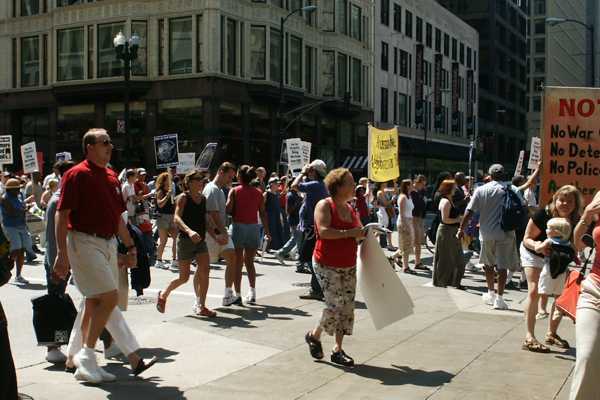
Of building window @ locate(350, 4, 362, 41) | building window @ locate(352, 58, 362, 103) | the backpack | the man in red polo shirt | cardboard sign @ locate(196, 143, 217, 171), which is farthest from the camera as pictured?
building window @ locate(352, 58, 362, 103)

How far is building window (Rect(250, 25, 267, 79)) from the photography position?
39594 millimetres

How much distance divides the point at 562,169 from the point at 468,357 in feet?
6.92

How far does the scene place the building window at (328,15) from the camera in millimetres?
46250

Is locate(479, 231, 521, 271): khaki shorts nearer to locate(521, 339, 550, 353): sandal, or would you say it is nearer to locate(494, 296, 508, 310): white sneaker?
locate(494, 296, 508, 310): white sneaker

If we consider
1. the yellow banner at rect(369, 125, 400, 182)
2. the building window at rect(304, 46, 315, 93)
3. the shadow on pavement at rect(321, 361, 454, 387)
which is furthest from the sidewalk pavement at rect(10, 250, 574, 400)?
the building window at rect(304, 46, 315, 93)

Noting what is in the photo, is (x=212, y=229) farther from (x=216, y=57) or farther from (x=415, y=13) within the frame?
(x=415, y=13)

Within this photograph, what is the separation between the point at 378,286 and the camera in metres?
7.30


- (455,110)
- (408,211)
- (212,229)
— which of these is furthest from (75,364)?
(455,110)

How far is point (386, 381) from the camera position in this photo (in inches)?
261

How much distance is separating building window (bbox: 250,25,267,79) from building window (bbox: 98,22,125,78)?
254 inches

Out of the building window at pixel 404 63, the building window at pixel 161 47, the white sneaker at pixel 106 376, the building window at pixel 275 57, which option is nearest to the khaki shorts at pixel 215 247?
the white sneaker at pixel 106 376

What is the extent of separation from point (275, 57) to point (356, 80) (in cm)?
1029

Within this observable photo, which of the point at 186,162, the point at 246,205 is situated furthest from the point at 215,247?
the point at 186,162

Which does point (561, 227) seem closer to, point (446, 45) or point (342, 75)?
point (342, 75)
